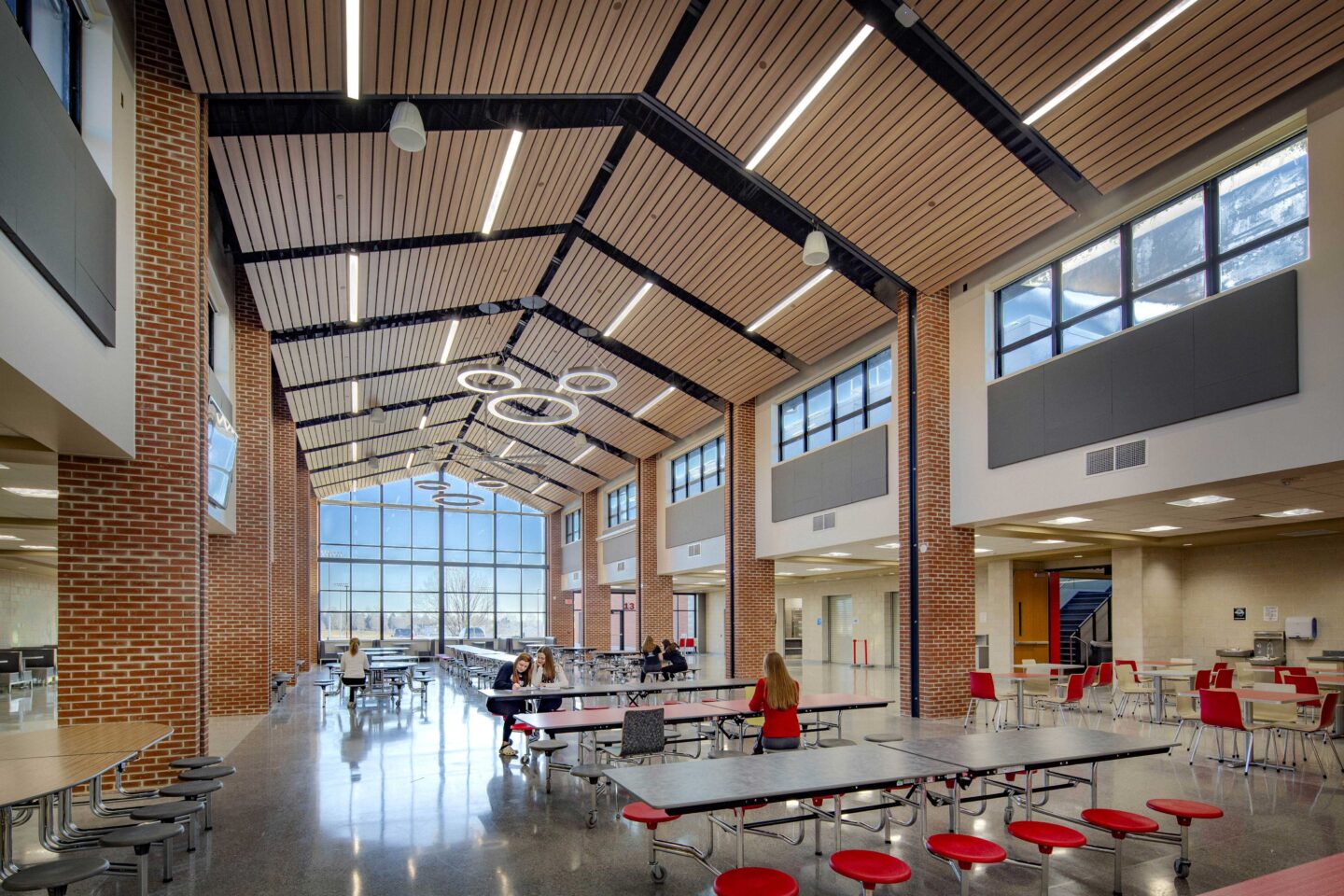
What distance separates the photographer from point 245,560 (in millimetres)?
13828

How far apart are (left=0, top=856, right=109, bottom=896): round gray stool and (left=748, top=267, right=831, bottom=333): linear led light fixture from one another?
36.0 feet

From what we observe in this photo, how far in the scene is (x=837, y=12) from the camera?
25.7ft

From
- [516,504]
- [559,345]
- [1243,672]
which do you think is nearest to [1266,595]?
[1243,672]

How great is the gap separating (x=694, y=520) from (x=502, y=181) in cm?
1243

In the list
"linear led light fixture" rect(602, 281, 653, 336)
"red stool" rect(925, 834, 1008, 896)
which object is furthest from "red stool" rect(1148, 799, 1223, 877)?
"linear led light fixture" rect(602, 281, 653, 336)

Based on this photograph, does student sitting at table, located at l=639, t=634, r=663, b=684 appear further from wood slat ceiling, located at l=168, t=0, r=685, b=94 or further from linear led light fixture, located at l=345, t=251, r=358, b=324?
wood slat ceiling, located at l=168, t=0, r=685, b=94

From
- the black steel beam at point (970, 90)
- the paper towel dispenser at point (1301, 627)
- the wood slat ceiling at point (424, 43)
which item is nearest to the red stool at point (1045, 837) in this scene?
the black steel beam at point (970, 90)

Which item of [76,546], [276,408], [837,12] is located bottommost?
[76,546]

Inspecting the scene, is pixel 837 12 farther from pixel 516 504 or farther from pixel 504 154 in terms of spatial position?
pixel 516 504

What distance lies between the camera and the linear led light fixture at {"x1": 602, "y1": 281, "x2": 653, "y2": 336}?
14.2m

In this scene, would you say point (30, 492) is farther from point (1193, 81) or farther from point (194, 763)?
point (1193, 81)

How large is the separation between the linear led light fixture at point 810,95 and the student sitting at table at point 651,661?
31.6 ft

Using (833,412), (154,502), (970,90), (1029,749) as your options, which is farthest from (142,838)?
(833,412)

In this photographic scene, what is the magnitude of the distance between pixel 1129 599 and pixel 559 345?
41.6ft
